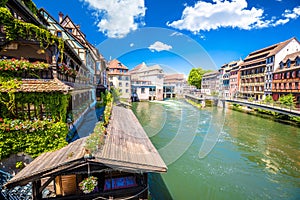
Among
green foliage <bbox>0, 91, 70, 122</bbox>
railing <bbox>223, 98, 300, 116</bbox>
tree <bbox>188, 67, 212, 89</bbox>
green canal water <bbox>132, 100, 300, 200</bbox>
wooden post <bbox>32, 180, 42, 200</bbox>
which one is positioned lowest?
green canal water <bbox>132, 100, 300, 200</bbox>

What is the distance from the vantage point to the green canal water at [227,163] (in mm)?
8445

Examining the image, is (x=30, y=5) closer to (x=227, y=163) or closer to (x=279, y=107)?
(x=227, y=163)

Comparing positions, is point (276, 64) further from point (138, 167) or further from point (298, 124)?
point (138, 167)

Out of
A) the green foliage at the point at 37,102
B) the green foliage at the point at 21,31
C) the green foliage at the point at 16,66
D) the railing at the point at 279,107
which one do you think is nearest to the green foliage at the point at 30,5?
the green foliage at the point at 21,31

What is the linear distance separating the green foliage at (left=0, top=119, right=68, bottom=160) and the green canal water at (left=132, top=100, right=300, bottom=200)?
5604mm

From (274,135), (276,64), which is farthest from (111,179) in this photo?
(276,64)

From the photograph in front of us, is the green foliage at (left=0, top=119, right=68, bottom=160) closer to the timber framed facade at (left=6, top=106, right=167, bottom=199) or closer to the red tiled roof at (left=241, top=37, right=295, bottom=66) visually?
the timber framed facade at (left=6, top=106, right=167, bottom=199)

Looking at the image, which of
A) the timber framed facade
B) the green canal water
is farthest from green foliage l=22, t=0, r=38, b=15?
the green canal water

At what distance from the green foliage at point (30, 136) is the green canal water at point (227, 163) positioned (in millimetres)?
5604

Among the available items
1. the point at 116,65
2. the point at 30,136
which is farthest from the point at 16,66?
the point at 116,65

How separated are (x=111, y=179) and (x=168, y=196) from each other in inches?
150

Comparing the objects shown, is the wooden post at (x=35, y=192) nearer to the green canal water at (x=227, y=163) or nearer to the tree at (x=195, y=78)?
the green canal water at (x=227, y=163)

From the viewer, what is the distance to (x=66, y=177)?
561cm

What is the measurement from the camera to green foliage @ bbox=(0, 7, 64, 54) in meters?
6.41
